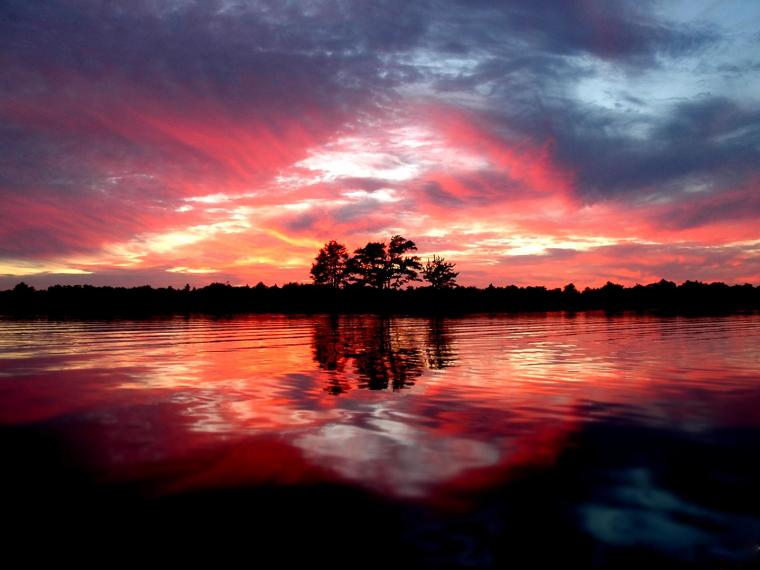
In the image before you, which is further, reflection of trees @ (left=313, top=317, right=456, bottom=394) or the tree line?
the tree line

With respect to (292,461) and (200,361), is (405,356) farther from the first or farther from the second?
(292,461)

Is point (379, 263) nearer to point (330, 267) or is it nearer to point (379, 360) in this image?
point (330, 267)

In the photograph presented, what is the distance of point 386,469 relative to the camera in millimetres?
6047

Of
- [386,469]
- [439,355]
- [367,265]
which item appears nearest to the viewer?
[386,469]

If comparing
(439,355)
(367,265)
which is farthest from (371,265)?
(439,355)

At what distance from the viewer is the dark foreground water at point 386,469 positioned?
4.20 metres

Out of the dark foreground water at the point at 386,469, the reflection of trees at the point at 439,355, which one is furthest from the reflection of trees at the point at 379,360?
the dark foreground water at the point at 386,469

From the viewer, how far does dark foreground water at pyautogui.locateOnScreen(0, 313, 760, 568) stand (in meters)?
4.20

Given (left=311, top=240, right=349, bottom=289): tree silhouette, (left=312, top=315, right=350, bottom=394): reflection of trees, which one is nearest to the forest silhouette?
(left=311, top=240, right=349, bottom=289): tree silhouette

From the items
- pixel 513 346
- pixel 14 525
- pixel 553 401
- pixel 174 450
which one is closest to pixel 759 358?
pixel 513 346

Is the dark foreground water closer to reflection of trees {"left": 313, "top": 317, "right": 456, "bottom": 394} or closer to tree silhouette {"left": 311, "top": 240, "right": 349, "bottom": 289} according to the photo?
reflection of trees {"left": 313, "top": 317, "right": 456, "bottom": 394}

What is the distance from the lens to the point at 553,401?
32.9ft

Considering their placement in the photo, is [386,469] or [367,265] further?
[367,265]

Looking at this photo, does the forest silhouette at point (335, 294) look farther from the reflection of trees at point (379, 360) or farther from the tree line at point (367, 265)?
the reflection of trees at point (379, 360)
